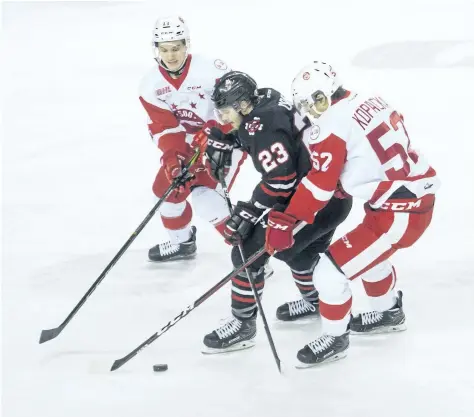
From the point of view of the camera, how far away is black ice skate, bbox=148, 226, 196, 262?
15.0ft

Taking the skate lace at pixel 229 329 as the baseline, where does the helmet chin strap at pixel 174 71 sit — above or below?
above

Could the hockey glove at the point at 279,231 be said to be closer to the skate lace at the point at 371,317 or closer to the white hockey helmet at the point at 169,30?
the skate lace at the point at 371,317

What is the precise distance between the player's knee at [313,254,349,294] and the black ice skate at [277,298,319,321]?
1.59ft

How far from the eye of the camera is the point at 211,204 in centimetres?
429

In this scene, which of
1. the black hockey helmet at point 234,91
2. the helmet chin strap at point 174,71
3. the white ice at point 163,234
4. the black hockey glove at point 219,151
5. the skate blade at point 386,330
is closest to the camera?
the white ice at point 163,234

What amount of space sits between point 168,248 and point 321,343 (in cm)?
124

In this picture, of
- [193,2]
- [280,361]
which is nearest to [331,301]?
[280,361]

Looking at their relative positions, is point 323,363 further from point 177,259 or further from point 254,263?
point 177,259

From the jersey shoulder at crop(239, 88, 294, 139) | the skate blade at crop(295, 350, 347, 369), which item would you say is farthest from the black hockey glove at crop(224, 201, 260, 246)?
the skate blade at crop(295, 350, 347, 369)

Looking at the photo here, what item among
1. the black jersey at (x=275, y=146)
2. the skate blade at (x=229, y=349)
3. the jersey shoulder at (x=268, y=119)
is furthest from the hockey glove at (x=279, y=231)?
the skate blade at (x=229, y=349)

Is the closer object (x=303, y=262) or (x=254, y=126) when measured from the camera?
(x=254, y=126)

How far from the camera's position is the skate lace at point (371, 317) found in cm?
382

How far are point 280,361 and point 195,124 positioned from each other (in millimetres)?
1327

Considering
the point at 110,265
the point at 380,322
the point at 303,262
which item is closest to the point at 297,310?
the point at 303,262
